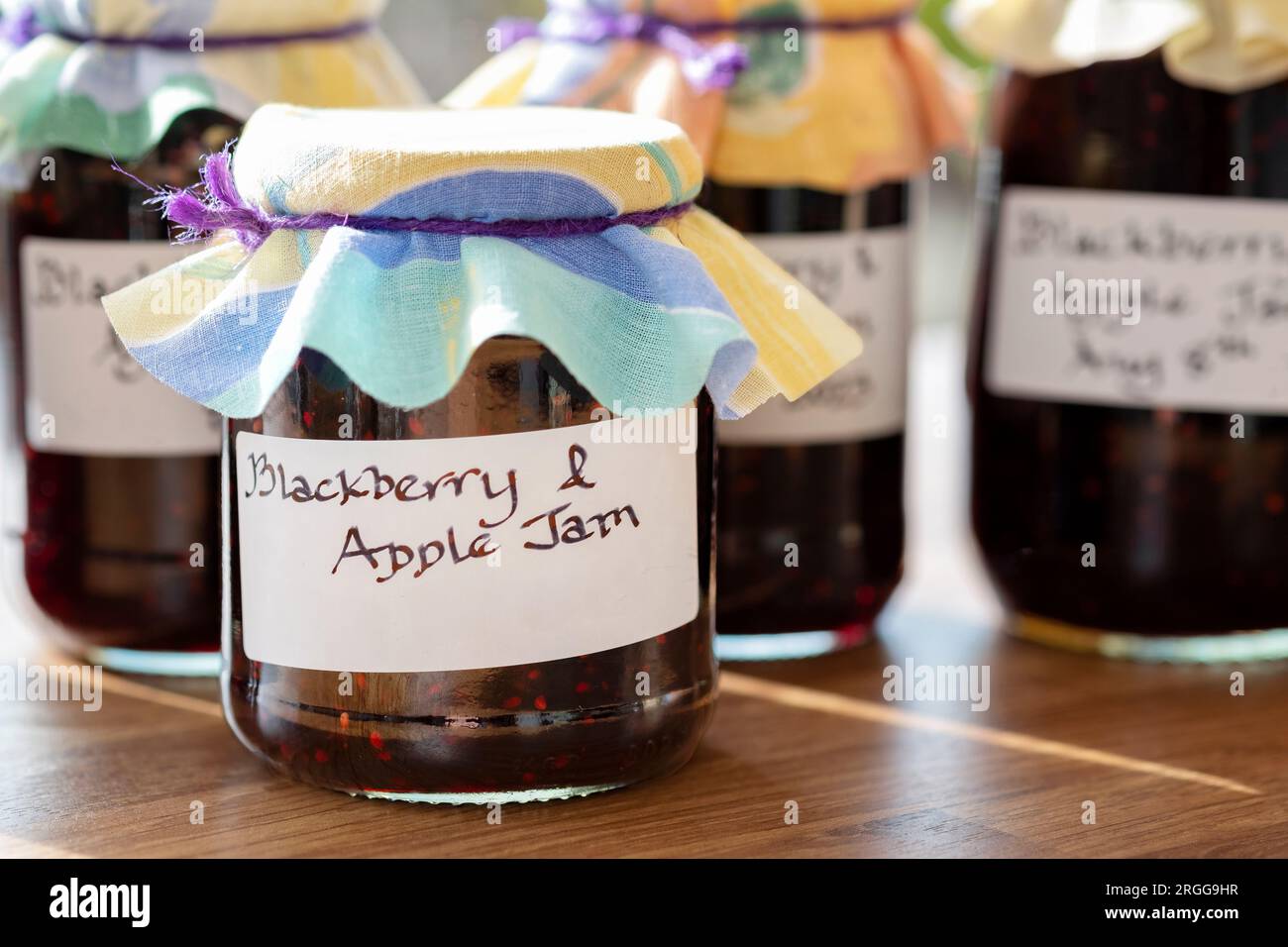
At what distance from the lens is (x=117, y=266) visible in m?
0.76

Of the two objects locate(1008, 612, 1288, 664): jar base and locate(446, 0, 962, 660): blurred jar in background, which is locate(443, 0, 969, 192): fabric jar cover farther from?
locate(1008, 612, 1288, 664): jar base

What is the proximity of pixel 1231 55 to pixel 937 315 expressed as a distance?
1.14 metres

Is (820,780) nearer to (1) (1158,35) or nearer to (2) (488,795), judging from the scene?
(2) (488,795)

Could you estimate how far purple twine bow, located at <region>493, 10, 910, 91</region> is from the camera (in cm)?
77

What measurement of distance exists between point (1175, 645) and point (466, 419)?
0.38 meters

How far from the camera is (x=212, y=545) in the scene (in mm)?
786

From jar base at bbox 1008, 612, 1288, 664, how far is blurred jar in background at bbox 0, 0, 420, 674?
382mm

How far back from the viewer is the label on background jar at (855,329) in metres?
0.80

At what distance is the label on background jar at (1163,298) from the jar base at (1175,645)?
0.10 meters

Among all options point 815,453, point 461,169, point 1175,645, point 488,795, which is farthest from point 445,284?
point 1175,645

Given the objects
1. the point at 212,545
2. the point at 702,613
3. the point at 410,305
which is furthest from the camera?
the point at 212,545

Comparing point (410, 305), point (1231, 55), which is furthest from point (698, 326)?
point (1231, 55)
